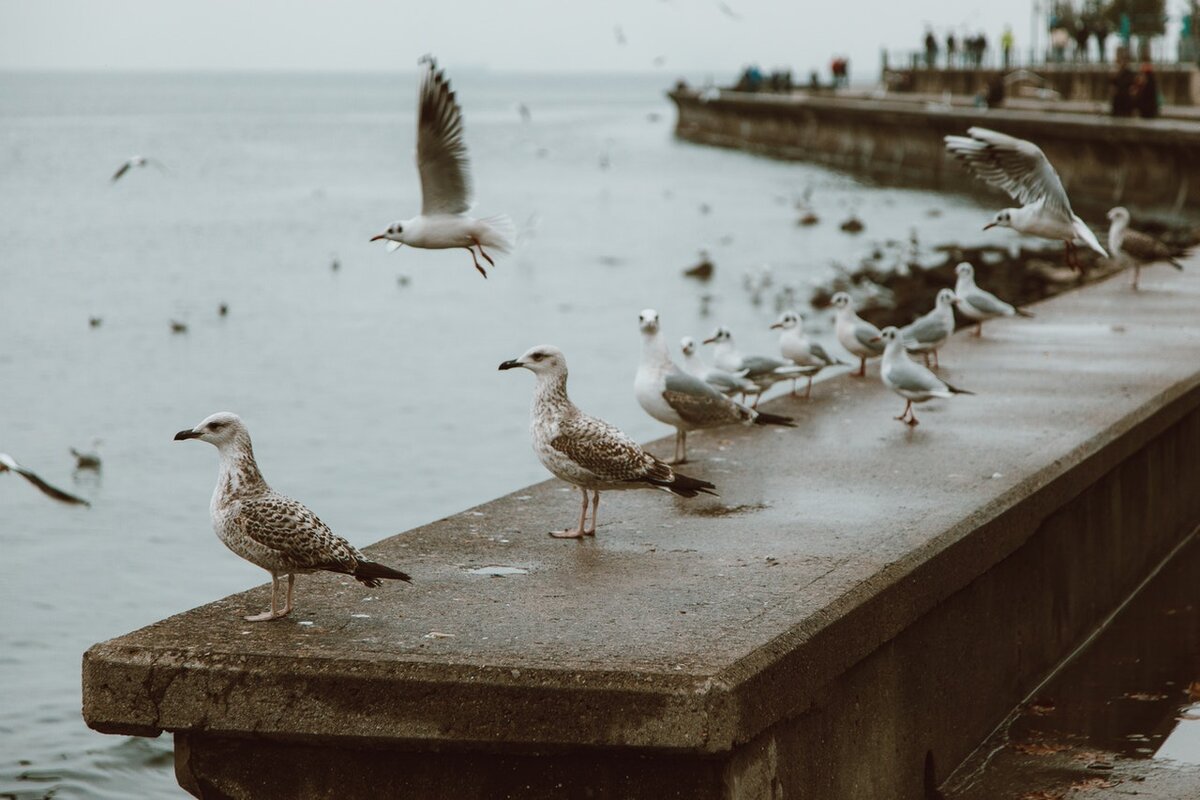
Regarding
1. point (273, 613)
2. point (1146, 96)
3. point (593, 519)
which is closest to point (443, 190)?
point (273, 613)

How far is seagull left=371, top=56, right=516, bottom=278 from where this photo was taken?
4059mm

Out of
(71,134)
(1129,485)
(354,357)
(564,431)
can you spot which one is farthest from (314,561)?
(71,134)

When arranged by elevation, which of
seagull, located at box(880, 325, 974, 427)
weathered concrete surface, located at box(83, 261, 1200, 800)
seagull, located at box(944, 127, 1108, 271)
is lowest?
weathered concrete surface, located at box(83, 261, 1200, 800)

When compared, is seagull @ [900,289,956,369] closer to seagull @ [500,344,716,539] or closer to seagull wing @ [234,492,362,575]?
seagull @ [500,344,716,539]

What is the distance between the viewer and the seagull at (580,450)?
17.1 feet

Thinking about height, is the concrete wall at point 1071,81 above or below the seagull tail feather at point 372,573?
above

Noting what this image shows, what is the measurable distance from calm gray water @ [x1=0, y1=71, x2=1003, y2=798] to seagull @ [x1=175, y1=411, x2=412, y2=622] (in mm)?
1622

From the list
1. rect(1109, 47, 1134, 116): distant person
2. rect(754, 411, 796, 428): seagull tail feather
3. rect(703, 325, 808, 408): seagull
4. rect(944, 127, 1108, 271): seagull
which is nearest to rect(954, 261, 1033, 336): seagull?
rect(703, 325, 808, 408): seagull

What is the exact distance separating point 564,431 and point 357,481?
33.6 feet

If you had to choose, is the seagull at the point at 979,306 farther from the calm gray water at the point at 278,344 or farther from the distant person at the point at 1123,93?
the distant person at the point at 1123,93

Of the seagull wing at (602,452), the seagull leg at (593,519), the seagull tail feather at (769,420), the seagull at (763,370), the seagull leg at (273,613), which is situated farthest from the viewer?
the seagull at (763,370)

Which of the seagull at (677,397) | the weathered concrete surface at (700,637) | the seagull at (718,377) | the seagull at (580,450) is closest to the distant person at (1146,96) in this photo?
the seagull at (718,377)

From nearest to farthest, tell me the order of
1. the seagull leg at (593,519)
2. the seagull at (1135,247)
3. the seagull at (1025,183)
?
1. the seagull leg at (593,519)
2. the seagull at (1025,183)
3. the seagull at (1135,247)

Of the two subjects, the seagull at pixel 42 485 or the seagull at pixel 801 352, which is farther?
the seagull at pixel 801 352
